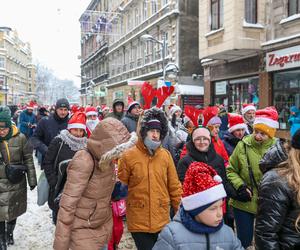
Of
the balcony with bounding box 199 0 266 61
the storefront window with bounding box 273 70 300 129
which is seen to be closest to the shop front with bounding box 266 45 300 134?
the storefront window with bounding box 273 70 300 129

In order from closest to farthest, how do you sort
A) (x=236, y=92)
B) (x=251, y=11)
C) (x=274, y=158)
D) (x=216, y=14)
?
(x=274, y=158) < (x=251, y=11) < (x=216, y=14) < (x=236, y=92)

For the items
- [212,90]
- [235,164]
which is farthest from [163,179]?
[212,90]

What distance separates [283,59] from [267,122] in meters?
10.1

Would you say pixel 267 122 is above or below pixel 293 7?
below

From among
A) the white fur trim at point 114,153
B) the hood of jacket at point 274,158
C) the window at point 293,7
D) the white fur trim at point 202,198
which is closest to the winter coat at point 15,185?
the white fur trim at point 114,153

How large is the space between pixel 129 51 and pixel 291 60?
875 inches

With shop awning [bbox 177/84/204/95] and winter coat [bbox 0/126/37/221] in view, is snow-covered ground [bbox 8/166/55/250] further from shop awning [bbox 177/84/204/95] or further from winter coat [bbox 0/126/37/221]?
shop awning [bbox 177/84/204/95]

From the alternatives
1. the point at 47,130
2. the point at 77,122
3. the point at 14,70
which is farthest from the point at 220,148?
the point at 14,70

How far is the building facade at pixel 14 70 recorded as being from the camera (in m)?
87.9

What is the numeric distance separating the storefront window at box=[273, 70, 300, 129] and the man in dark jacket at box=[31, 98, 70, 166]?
9330 millimetres

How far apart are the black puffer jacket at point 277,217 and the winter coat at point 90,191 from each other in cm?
127

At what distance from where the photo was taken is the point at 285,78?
13.9 metres

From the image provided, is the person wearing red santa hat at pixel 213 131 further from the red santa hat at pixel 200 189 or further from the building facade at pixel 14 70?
the building facade at pixel 14 70

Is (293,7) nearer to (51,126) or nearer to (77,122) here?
(51,126)
